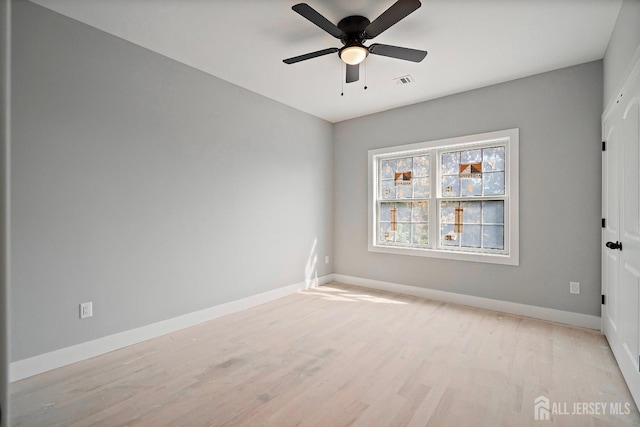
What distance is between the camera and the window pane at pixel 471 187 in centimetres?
402

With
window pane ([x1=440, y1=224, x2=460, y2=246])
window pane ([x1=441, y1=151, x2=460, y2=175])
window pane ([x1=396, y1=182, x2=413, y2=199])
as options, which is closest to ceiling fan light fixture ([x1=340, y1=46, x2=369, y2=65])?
window pane ([x1=441, y1=151, x2=460, y2=175])

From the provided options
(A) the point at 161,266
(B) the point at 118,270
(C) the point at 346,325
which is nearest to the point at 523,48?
(C) the point at 346,325

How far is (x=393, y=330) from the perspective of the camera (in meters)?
3.19

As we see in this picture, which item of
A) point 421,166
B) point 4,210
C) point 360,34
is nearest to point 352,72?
point 360,34

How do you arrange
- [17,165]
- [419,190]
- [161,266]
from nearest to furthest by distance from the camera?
[17,165] → [161,266] → [419,190]

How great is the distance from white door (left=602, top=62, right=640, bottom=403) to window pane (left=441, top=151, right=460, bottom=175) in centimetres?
151

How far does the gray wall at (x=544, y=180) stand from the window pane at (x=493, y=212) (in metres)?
0.25

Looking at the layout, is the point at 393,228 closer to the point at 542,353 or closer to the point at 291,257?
the point at 291,257

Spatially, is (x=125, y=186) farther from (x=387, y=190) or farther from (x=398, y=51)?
(x=387, y=190)

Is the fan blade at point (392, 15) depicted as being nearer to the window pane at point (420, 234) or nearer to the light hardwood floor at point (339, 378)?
the light hardwood floor at point (339, 378)

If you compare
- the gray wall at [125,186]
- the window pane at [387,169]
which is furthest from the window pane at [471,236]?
the gray wall at [125,186]

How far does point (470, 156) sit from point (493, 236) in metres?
1.09

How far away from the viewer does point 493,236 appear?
3.91 meters

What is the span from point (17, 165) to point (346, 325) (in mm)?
3144
